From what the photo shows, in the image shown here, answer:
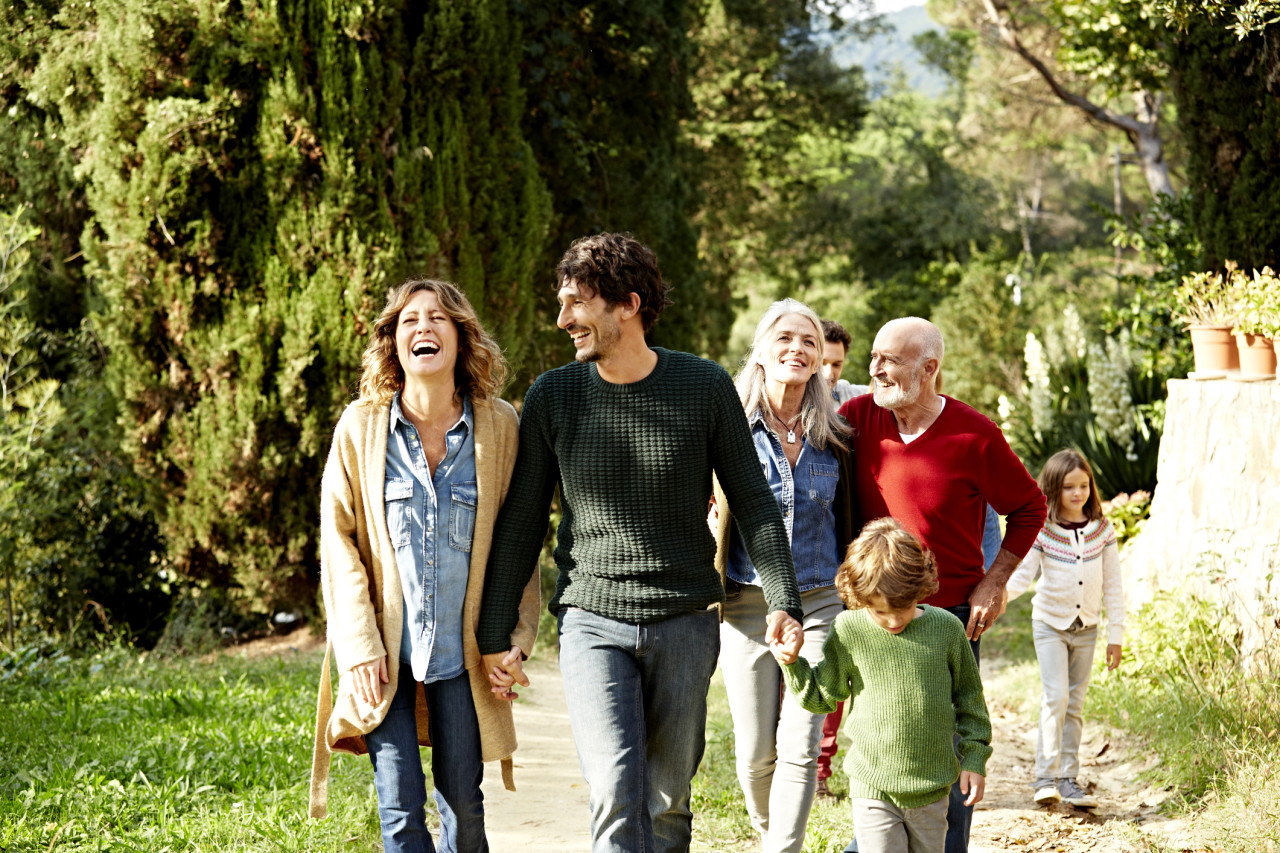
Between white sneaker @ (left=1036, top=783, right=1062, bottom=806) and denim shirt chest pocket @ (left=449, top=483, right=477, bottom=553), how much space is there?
307cm

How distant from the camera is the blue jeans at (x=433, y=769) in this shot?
3.12 meters

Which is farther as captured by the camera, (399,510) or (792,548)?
(792,548)

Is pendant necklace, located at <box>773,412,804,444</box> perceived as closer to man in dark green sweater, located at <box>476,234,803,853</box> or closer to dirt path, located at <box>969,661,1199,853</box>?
man in dark green sweater, located at <box>476,234,803,853</box>

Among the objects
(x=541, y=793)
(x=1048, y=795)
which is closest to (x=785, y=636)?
(x=1048, y=795)

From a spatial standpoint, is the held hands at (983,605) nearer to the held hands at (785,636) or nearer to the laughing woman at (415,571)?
the held hands at (785,636)

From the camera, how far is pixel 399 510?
10.6ft

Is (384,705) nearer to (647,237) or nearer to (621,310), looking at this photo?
(621,310)

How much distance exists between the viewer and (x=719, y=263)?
18.5 metres

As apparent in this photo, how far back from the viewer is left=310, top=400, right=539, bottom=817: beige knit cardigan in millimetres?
3160

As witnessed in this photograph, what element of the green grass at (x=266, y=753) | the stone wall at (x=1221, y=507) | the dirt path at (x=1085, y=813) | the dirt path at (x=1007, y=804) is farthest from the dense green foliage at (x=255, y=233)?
the dirt path at (x=1085, y=813)

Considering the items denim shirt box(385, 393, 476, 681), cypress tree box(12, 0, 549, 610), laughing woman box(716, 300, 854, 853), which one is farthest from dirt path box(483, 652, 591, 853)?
cypress tree box(12, 0, 549, 610)

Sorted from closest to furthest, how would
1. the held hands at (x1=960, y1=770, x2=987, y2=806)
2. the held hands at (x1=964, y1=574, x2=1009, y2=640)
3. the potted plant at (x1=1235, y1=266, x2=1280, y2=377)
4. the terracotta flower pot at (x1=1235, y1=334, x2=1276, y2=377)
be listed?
the held hands at (x1=960, y1=770, x2=987, y2=806)
the held hands at (x1=964, y1=574, x2=1009, y2=640)
the potted plant at (x1=1235, y1=266, x2=1280, y2=377)
the terracotta flower pot at (x1=1235, y1=334, x2=1276, y2=377)

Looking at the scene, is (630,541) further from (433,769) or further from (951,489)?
(951,489)

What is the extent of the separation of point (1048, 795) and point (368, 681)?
3.23 m
